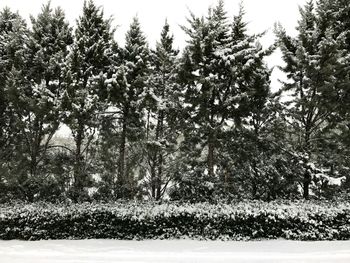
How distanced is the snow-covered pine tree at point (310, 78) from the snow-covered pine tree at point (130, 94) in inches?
257

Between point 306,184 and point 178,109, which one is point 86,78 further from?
point 306,184

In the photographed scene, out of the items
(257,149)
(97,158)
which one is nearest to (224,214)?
(257,149)

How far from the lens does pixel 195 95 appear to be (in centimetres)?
1553

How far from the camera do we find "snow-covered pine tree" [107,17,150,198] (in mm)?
16125

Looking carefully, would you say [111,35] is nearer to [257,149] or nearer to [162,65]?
[162,65]

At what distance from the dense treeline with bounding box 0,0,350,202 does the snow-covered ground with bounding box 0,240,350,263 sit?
4.12 metres

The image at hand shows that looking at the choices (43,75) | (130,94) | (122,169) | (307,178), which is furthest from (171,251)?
(43,75)

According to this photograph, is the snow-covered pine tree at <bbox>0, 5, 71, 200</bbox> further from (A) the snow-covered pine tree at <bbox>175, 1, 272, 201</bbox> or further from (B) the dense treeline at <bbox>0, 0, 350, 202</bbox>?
(A) the snow-covered pine tree at <bbox>175, 1, 272, 201</bbox>

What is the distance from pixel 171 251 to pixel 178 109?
7.70m

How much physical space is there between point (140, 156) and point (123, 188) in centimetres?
218

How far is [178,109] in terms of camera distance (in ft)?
54.3

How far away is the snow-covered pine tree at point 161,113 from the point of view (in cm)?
1643

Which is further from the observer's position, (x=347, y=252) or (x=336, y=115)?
(x=336, y=115)

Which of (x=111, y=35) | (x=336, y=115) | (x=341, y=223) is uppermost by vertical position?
(x=111, y=35)
